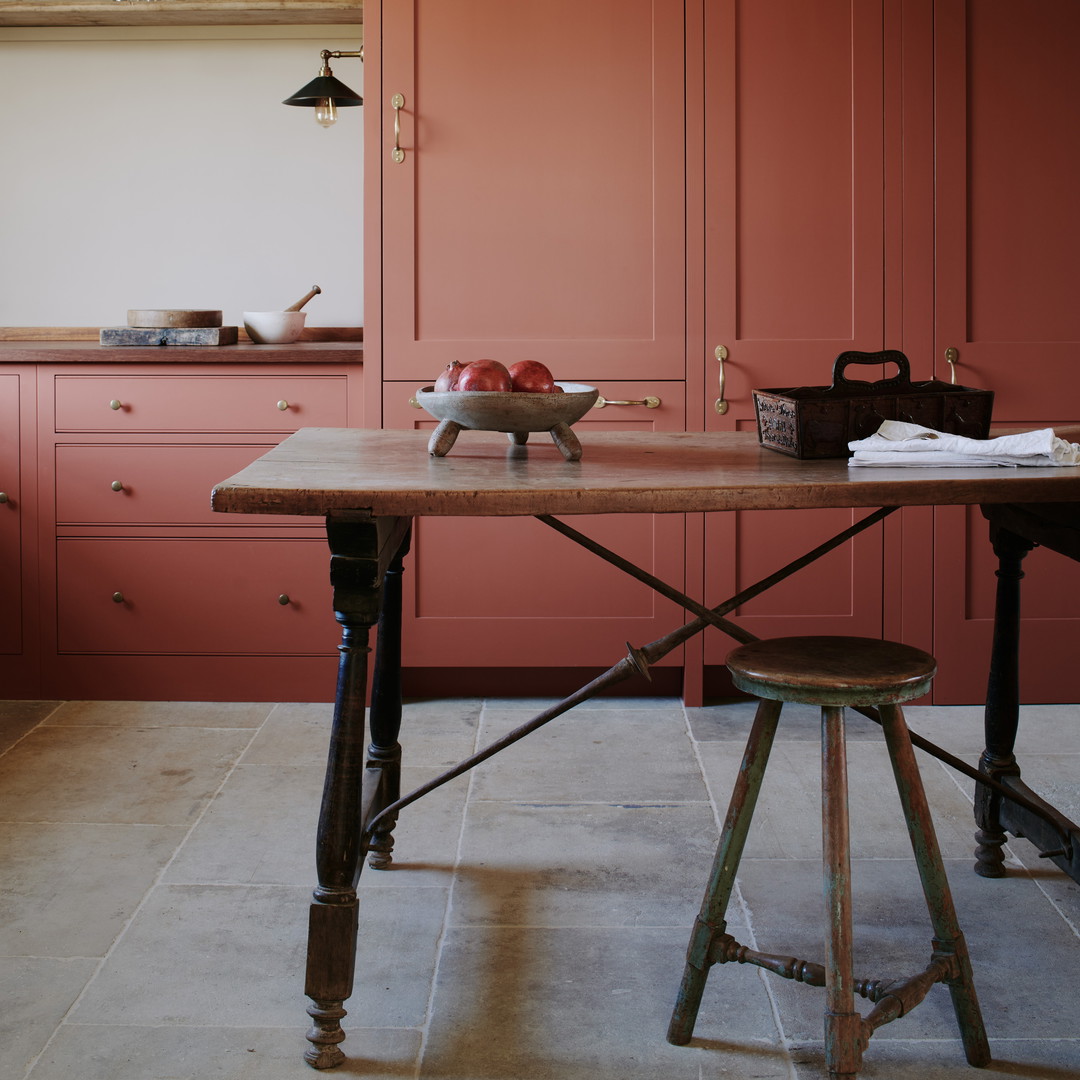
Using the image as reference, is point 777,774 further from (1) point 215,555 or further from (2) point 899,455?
(1) point 215,555

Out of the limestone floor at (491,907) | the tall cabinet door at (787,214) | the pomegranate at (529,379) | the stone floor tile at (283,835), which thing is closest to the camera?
the limestone floor at (491,907)

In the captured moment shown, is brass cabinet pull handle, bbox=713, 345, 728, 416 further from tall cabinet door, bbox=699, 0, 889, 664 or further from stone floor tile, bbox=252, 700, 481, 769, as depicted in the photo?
stone floor tile, bbox=252, 700, 481, 769

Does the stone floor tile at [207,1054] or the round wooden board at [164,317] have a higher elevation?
the round wooden board at [164,317]

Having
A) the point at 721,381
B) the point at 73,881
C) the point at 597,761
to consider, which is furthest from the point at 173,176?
the point at 73,881

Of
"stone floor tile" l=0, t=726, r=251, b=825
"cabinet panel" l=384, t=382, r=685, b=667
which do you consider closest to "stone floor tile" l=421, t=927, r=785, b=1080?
"stone floor tile" l=0, t=726, r=251, b=825

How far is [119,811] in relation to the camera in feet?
9.36

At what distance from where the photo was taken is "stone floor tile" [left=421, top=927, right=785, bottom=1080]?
1.85m

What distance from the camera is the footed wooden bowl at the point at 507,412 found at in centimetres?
195

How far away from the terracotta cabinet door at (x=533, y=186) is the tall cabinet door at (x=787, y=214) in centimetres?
12

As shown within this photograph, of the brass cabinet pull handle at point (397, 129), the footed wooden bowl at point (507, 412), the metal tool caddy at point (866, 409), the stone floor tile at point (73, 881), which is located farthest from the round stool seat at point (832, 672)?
the brass cabinet pull handle at point (397, 129)

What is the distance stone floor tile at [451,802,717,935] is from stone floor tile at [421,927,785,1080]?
74 mm

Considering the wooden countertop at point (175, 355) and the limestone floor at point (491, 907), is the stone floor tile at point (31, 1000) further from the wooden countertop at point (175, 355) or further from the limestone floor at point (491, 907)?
the wooden countertop at point (175, 355)

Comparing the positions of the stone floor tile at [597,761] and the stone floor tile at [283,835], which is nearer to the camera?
the stone floor tile at [283,835]

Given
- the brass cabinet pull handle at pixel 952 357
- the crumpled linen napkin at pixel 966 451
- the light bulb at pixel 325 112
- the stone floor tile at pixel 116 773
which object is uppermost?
the light bulb at pixel 325 112
